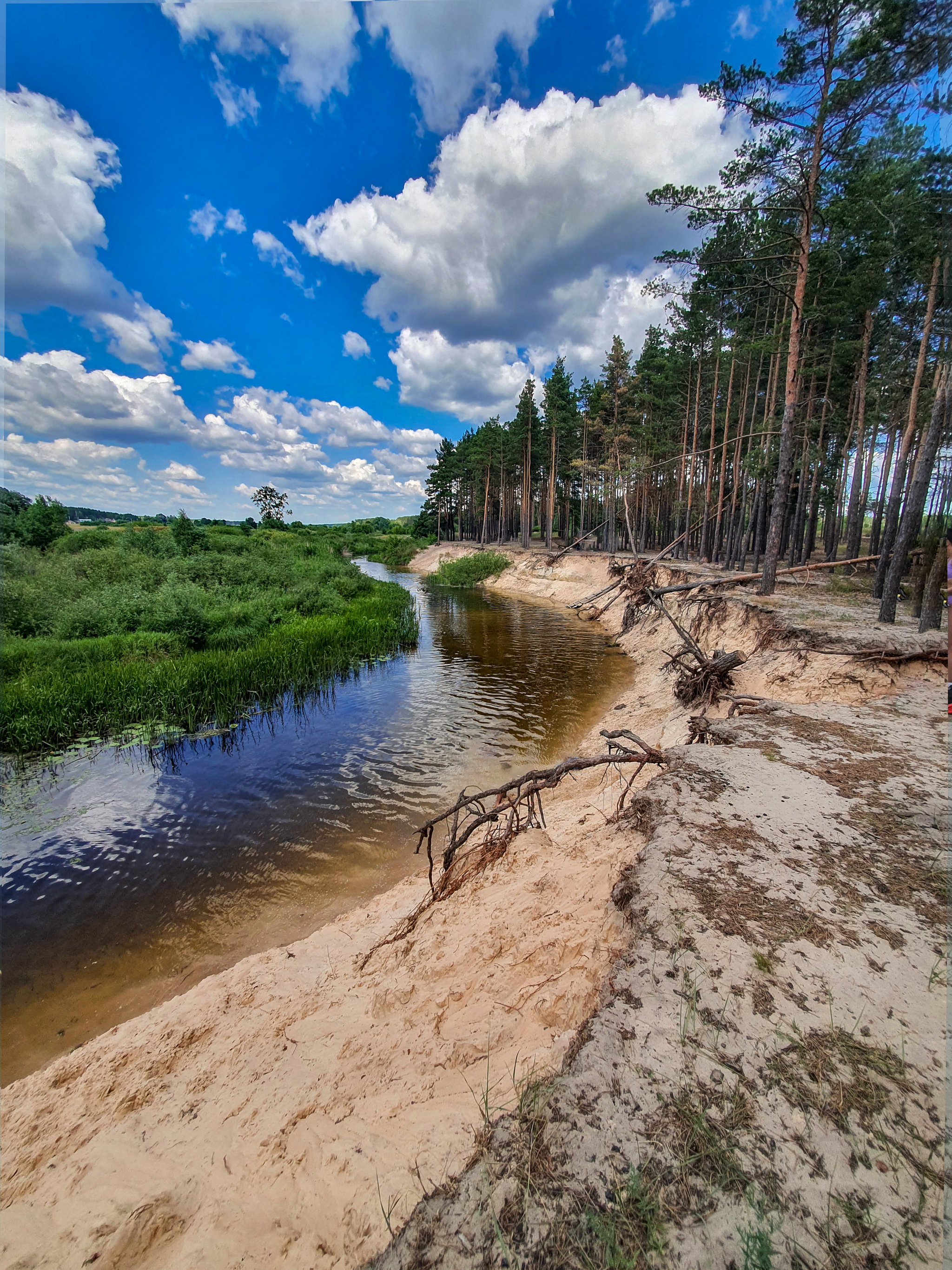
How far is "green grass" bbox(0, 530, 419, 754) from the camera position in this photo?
10.1 metres

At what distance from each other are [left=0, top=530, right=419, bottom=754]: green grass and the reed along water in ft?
3.61

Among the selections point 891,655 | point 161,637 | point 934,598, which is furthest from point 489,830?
point 161,637

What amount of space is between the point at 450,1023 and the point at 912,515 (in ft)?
42.6

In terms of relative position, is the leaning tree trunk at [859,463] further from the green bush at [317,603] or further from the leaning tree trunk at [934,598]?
the green bush at [317,603]

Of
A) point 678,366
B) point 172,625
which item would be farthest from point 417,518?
point 172,625

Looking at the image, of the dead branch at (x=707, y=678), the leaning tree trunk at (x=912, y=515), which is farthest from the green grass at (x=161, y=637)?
the leaning tree trunk at (x=912, y=515)

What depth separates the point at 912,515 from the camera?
10000 mm

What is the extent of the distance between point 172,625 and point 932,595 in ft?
65.6

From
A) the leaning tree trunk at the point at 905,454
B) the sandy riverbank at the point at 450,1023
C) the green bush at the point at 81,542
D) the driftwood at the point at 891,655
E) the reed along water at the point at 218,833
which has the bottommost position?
the reed along water at the point at 218,833

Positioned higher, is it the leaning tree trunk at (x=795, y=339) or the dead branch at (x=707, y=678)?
the leaning tree trunk at (x=795, y=339)

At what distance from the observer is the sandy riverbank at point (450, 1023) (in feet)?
6.69

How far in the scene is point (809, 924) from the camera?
2791 millimetres

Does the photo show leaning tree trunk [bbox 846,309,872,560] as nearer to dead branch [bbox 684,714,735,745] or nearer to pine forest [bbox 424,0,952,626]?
pine forest [bbox 424,0,952,626]

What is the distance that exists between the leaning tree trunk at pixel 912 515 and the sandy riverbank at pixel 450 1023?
22.0 ft
